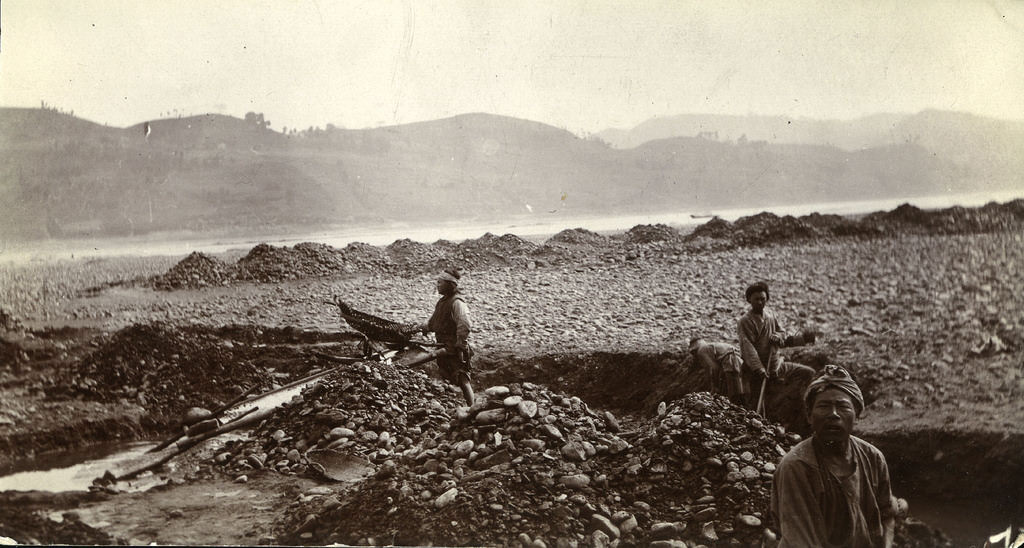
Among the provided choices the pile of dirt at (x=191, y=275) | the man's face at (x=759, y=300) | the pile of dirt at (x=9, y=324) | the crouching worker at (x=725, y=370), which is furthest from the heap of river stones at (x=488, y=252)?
the pile of dirt at (x=9, y=324)

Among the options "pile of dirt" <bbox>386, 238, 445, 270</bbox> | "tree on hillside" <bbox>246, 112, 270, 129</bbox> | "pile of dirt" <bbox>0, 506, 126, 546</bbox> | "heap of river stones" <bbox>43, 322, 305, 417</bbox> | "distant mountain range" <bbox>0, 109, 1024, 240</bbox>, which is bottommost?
"pile of dirt" <bbox>0, 506, 126, 546</bbox>

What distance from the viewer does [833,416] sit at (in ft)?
10.6

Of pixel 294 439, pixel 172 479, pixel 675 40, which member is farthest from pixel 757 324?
pixel 172 479

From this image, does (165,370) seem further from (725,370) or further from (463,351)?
(725,370)

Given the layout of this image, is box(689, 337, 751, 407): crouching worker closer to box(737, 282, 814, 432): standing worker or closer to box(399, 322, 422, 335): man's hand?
box(737, 282, 814, 432): standing worker

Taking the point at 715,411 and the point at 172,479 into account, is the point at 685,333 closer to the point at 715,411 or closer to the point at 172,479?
the point at 715,411

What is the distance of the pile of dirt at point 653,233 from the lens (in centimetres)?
489

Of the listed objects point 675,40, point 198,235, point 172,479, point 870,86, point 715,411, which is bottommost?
point 172,479

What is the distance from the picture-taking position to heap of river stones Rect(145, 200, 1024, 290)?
4820 millimetres

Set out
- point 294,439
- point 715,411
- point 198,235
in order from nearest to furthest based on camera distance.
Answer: point 715,411 < point 294,439 < point 198,235

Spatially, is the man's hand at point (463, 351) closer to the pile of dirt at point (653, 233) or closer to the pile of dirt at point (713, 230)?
the pile of dirt at point (653, 233)

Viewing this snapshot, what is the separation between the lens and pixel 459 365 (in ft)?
15.5

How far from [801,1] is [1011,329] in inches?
97.4

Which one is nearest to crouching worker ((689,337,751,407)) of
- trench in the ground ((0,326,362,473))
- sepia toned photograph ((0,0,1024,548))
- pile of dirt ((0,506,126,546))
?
sepia toned photograph ((0,0,1024,548))
